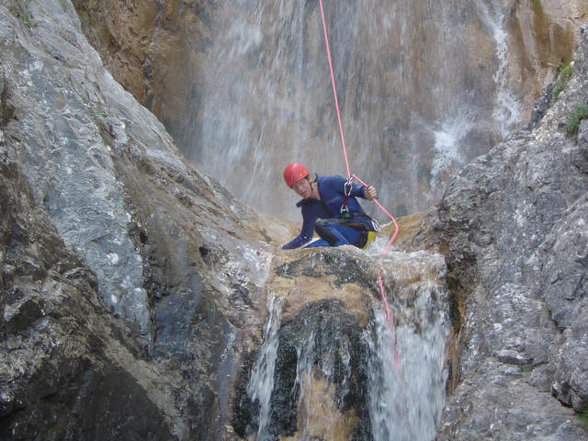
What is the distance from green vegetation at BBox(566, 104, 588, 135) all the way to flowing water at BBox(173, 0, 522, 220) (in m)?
6.80

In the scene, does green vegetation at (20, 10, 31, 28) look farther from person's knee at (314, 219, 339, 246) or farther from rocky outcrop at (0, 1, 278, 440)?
person's knee at (314, 219, 339, 246)

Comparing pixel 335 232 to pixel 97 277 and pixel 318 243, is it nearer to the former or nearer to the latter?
pixel 318 243

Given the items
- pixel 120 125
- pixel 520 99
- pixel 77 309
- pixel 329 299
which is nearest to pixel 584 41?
pixel 329 299

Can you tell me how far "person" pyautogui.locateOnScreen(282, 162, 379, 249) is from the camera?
6.43 meters

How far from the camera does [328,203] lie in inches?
260

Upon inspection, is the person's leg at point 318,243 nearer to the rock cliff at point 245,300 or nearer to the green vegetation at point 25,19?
the rock cliff at point 245,300

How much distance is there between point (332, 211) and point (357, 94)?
244 inches

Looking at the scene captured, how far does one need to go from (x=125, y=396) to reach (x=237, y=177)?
25.1ft

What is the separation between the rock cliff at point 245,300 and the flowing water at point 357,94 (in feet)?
17.1

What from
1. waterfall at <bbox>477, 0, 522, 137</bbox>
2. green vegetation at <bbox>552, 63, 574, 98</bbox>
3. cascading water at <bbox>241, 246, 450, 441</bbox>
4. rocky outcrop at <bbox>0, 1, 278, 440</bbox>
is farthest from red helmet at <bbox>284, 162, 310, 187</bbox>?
waterfall at <bbox>477, 0, 522, 137</bbox>

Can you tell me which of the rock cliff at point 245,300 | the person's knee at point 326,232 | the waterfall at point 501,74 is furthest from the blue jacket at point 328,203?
the waterfall at point 501,74

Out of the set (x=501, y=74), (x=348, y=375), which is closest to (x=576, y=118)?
(x=348, y=375)

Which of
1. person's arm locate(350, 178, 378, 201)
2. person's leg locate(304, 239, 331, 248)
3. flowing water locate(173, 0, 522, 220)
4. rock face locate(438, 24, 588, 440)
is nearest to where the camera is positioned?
rock face locate(438, 24, 588, 440)

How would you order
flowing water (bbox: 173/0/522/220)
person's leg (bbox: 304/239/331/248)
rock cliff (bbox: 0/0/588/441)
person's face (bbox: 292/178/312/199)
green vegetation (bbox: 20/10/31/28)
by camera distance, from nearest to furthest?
1. rock cliff (bbox: 0/0/588/441)
2. green vegetation (bbox: 20/10/31/28)
3. person's leg (bbox: 304/239/331/248)
4. person's face (bbox: 292/178/312/199)
5. flowing water (bbox: 173/0/522/220)
